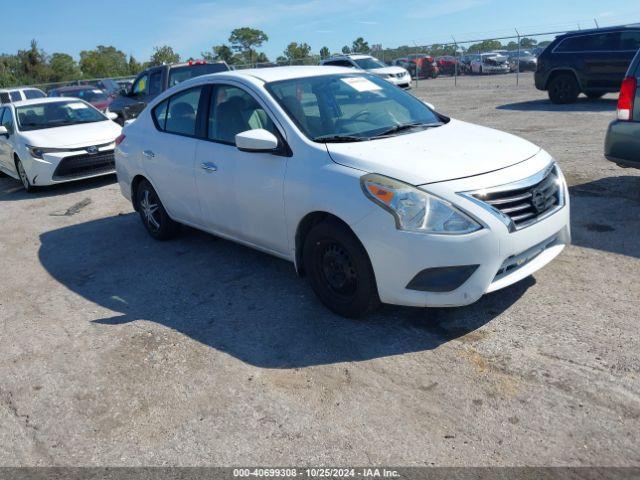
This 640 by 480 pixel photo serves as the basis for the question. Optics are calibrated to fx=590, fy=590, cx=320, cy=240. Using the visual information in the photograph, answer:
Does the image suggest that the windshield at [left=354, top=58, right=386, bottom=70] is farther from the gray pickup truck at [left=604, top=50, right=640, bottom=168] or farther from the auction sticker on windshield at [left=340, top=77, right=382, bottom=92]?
the auction sticker on windshield at [left=340, top=77, right=382, bottom=92]

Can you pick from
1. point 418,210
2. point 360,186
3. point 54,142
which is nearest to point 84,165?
point 54,142

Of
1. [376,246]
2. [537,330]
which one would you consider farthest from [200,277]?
[537,330]

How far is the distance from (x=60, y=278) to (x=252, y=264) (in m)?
1.91

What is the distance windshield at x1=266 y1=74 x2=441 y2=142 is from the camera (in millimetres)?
4480

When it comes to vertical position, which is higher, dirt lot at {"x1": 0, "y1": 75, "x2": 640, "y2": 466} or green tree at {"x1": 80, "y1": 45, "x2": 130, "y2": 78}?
green tree at {"x1": 80, "y1": 45, "x2": 130, "y2": 78}

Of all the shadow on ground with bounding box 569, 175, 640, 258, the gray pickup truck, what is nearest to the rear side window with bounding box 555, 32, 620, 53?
Answer: the shadow on ground with bounding box 569, 175, 640, 258

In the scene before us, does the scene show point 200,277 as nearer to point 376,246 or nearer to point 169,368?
point 169,368

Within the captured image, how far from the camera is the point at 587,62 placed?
14.2 m

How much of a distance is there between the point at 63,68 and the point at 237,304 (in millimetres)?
61711

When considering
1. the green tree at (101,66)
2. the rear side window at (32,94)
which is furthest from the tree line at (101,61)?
the rear side window at (32,94)

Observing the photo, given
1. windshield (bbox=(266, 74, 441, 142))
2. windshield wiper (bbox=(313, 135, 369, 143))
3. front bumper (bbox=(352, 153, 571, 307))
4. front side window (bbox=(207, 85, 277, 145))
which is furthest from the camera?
front side window (bbox=(207, 85, 277, 145))

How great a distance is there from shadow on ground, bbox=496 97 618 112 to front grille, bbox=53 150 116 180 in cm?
994

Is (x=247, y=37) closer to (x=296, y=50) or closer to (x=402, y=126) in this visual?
(x=296, y=50)

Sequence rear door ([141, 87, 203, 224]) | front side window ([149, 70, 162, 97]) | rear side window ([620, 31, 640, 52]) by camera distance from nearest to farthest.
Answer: rear door ([141, 87, 203, 224]) → front side window ([149, 70, 162, 97]) → rear side window ([620, 31, 640, 52])
